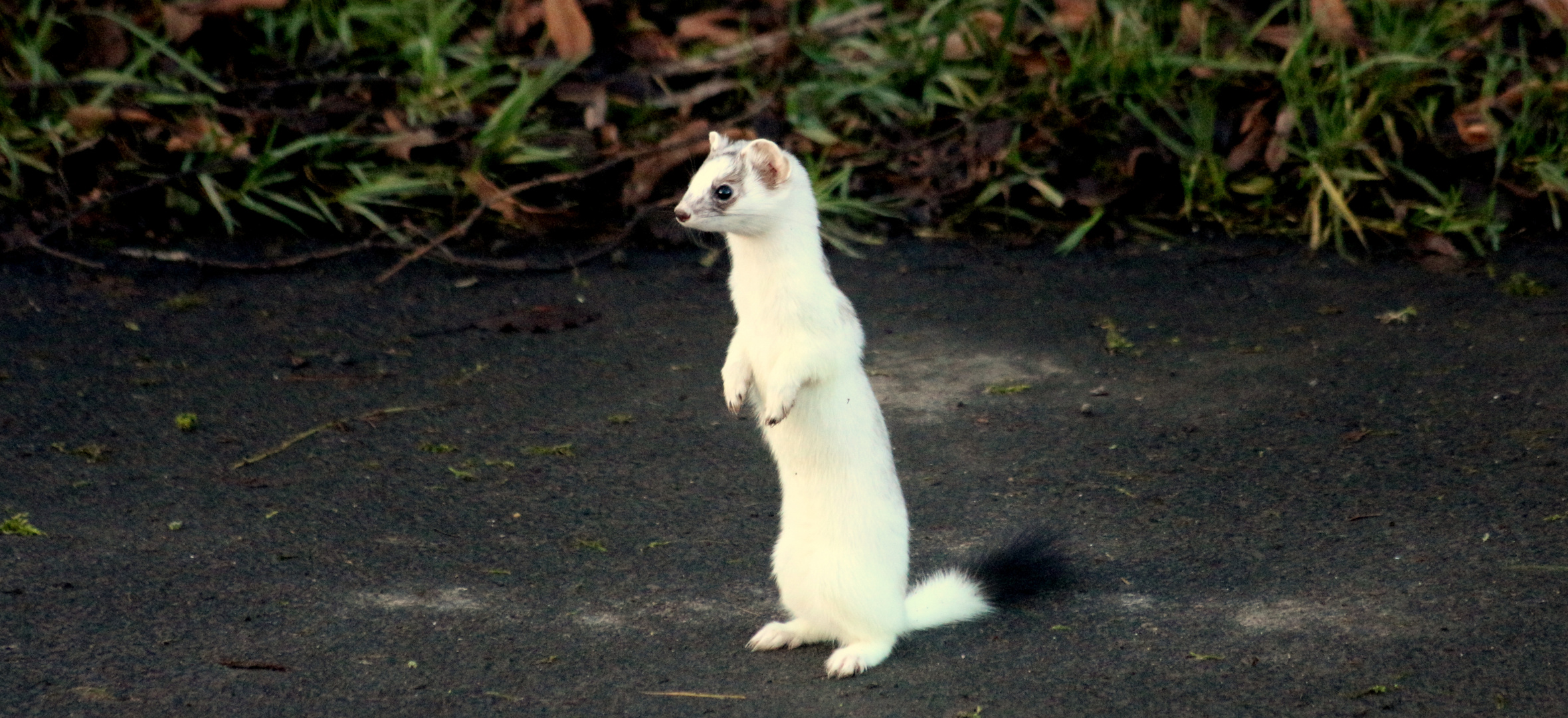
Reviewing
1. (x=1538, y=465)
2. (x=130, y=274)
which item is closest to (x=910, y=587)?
(x=1538, y=465)

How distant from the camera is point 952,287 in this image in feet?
19.4

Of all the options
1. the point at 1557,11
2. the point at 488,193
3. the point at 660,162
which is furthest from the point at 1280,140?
the point at 488,193

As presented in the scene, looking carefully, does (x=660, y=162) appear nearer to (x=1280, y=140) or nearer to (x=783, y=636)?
(x=1280, y=140)

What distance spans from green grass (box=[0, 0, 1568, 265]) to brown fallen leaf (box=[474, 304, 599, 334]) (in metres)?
0.78

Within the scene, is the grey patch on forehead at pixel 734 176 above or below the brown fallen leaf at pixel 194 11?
above

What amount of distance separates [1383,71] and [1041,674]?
4.29 metres

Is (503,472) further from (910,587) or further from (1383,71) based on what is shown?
(1383,71)

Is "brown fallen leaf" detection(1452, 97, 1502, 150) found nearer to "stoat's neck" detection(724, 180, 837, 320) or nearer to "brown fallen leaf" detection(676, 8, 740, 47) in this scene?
"brown fallen leaf" detection(676, 8, 740, 47)

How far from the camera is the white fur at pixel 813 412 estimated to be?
3.07 metres

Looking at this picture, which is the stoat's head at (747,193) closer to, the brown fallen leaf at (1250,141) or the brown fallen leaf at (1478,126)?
the brown fallen leaf at (1250,141)

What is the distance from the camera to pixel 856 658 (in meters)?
3.12

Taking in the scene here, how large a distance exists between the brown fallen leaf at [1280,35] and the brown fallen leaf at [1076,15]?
29.2 inches

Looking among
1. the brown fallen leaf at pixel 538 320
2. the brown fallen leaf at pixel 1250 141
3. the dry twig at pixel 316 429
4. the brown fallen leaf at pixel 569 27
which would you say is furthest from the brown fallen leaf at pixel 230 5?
the brown fallen leaf at pixel 1250 141

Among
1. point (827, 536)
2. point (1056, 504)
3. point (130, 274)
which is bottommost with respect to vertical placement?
point (130, 274)
